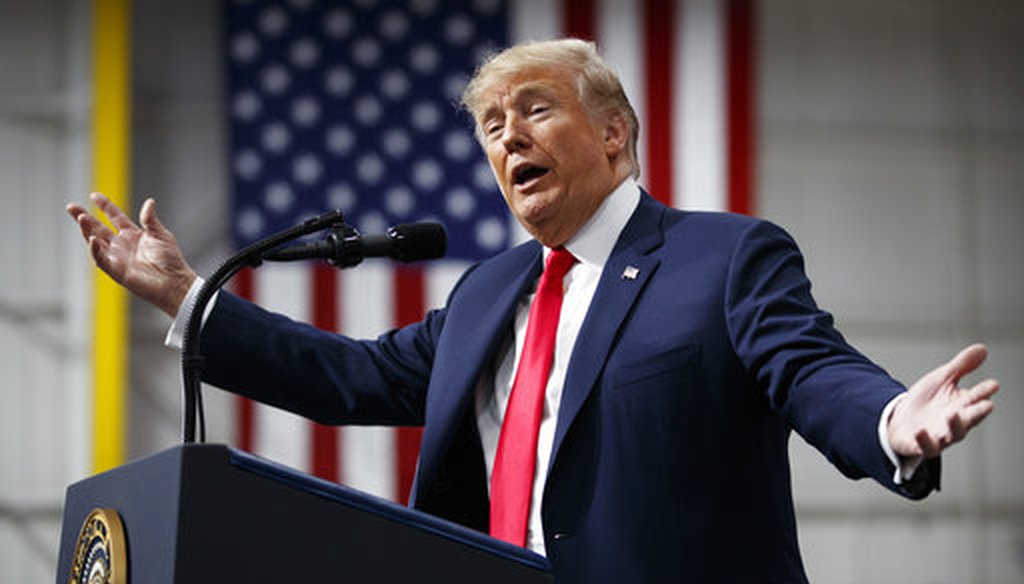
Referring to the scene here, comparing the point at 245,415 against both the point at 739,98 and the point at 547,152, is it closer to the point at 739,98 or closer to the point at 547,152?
the point at 739,98

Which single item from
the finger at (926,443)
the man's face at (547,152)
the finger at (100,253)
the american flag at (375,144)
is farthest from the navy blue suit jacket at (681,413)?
the american flag at (375,144)

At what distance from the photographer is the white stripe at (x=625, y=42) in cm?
633

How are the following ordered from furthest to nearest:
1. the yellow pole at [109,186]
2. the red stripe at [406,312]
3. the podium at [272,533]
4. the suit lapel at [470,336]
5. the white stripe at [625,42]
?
1. the white stripe at [625,42]
2. the red stripe at [406,312]
3. the yellow pole at [109,186]
4. the suit lapel at [470,336]
5. the podium at [272,533]

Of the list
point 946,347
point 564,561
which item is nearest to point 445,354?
point 564,561

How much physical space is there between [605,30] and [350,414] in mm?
4327

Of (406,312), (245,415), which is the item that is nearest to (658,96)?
(406,312)

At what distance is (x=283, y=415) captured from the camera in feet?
19.7

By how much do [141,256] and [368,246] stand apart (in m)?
0.53

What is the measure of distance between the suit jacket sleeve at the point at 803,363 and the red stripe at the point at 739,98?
444 cm

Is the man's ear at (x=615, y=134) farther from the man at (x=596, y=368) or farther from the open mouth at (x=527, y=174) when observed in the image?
the open mouth at (x=527, y=174)

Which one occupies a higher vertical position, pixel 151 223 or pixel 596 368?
pixel 151 223

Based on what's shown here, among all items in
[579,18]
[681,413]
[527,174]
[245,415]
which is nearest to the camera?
Answer: [681,413]

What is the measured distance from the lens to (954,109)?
732 cm

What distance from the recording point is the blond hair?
2.22 meters
